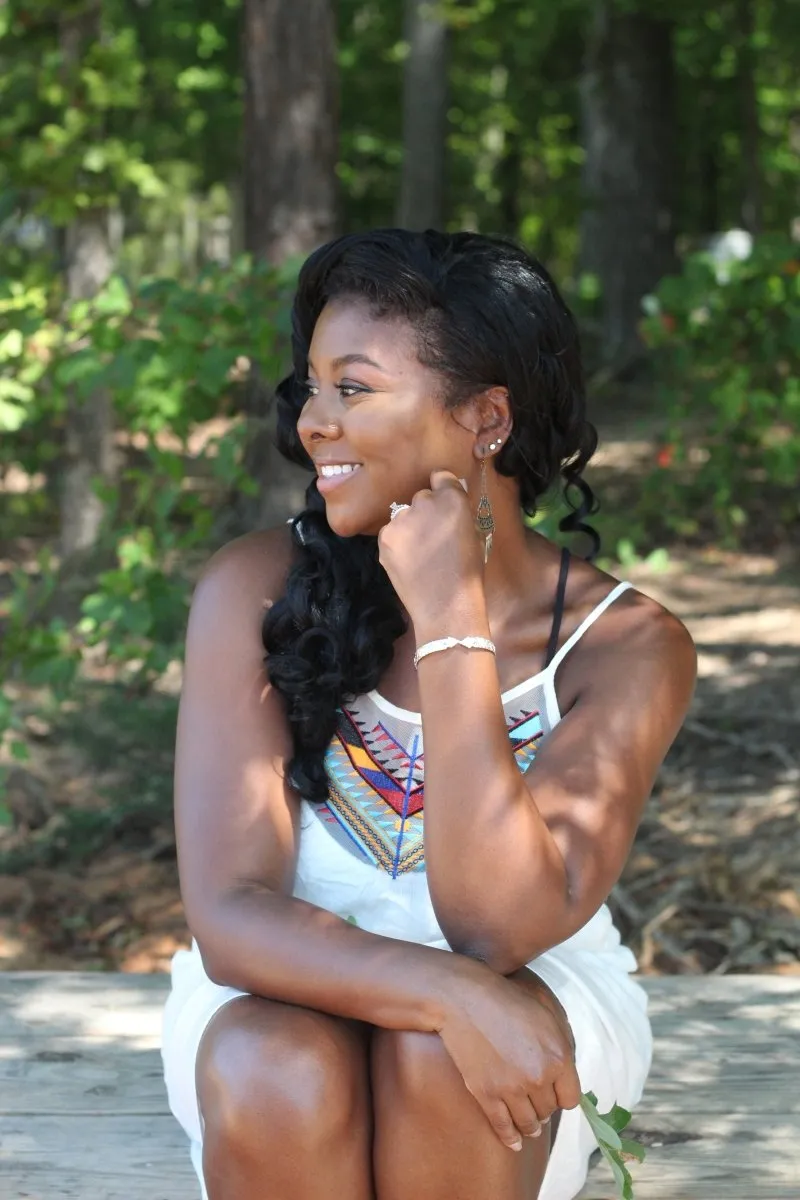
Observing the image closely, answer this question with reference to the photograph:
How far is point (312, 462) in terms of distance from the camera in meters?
2.67

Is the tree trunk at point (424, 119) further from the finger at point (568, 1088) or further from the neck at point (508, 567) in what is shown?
the finger at point (568, 1088)

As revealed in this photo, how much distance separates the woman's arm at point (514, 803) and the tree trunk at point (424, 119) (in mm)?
9579

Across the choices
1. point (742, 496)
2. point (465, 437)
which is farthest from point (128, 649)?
point (742, 496)

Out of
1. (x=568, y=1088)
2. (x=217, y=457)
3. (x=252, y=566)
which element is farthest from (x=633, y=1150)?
(x=217, y=457)

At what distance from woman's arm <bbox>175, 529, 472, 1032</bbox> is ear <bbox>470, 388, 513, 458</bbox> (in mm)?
403

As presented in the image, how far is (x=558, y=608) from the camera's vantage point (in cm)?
275

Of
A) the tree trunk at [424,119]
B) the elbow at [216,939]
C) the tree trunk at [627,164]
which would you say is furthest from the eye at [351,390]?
the tree trunk at [627,164]

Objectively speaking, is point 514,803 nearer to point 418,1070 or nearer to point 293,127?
point 418,1070

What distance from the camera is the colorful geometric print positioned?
259 centimetres

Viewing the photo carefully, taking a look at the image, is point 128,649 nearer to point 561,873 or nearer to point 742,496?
point 561,873

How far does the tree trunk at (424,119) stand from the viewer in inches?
459

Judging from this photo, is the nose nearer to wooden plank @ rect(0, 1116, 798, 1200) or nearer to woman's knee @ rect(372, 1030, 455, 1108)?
woman's knee @ rect(372, 1030, 455, 1108)

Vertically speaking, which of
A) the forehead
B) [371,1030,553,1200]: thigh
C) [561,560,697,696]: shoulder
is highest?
the forehead

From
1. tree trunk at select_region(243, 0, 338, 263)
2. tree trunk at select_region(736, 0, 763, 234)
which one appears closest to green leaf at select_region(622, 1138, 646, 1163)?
tree trunk at select_region(243, 0, 338, 263)
